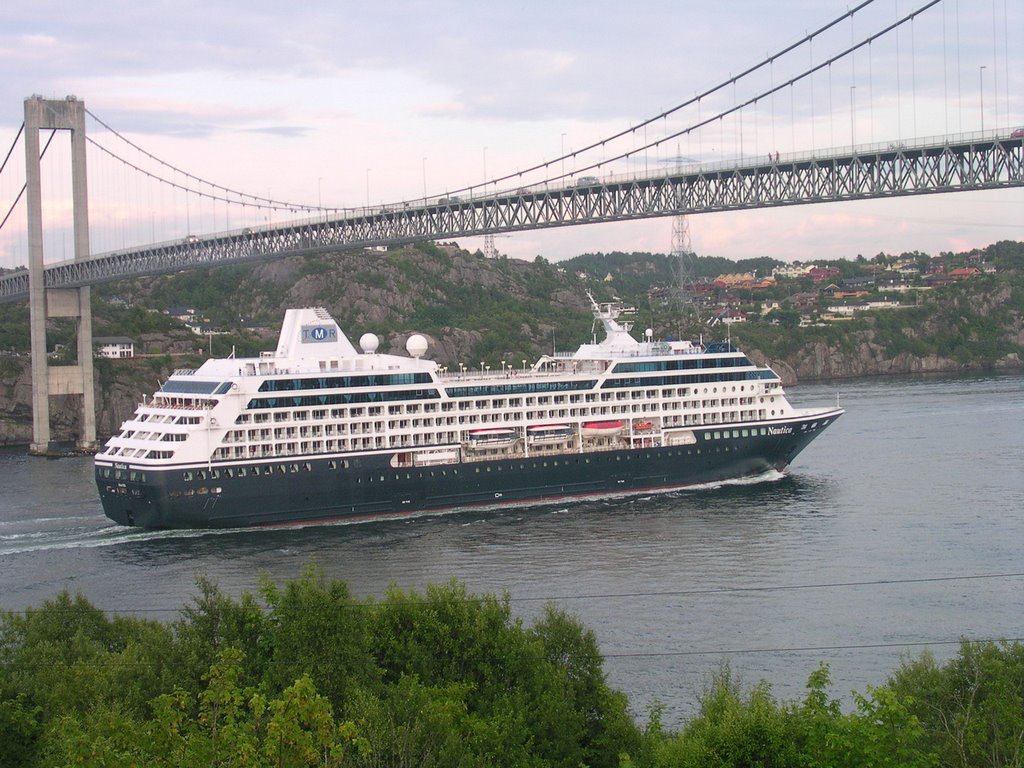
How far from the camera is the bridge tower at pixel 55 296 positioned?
52.5 meters

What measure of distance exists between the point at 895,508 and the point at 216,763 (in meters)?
23.6

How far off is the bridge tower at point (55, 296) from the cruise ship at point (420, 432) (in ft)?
67.0

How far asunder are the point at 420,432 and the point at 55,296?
28.3 meters

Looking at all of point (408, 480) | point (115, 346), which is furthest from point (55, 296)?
point (408, 480)

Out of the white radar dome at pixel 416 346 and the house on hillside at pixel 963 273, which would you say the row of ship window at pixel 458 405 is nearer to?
the white radar dome at pixel 416 346

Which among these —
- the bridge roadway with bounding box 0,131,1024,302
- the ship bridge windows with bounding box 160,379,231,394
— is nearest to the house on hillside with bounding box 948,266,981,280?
the bridge roadway with bounding box 0,131,1024,302

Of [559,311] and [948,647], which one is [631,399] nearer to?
[948,647]

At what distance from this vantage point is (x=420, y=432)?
1321 inches

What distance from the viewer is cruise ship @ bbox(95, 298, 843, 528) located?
30.9 meters

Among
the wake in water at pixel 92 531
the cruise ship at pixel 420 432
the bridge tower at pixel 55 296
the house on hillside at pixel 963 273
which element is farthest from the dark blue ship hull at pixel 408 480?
the house on hillside at pixel 963 273

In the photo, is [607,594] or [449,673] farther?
[607,594]

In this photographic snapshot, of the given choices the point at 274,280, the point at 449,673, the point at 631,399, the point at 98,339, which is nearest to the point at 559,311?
the point at 274,280

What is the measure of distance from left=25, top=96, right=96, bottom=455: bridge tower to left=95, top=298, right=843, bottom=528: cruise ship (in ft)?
67.0

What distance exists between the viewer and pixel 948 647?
64.3ft
